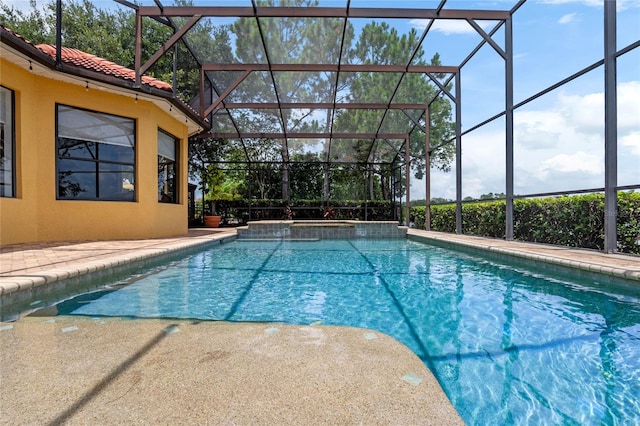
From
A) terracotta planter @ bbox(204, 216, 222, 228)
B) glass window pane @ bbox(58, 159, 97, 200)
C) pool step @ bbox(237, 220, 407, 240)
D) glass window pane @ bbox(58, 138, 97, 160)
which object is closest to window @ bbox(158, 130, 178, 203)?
glass window pane @ bbox(58, 138, 97, 160)

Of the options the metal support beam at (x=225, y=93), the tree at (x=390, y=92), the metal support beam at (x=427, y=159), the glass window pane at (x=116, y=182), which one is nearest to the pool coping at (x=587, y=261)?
the metal support beam at (x=427, y=159)

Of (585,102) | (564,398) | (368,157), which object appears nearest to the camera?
(564,398)

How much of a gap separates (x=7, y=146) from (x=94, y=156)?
4.45 ft

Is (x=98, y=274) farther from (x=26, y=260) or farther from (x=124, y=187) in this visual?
(x=124, y=187)

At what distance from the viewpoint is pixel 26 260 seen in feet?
12.6

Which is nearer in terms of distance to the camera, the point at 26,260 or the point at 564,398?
the point at 564,398

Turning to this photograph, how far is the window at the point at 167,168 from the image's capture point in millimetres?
8094

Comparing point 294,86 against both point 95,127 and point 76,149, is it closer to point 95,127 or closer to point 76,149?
point 95,127

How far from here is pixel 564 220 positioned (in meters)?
6.06

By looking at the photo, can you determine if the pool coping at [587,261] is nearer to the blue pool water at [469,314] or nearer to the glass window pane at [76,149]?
the blue pool water at [469,314]

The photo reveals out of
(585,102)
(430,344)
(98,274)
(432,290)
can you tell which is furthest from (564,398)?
(585,102)

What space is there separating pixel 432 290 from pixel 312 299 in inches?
54.7

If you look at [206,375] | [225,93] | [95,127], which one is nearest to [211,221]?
[225,93]

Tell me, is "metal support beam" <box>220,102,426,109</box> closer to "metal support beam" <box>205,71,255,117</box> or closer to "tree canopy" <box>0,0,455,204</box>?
"tree canopy" <box>0,0,455,204</box>
